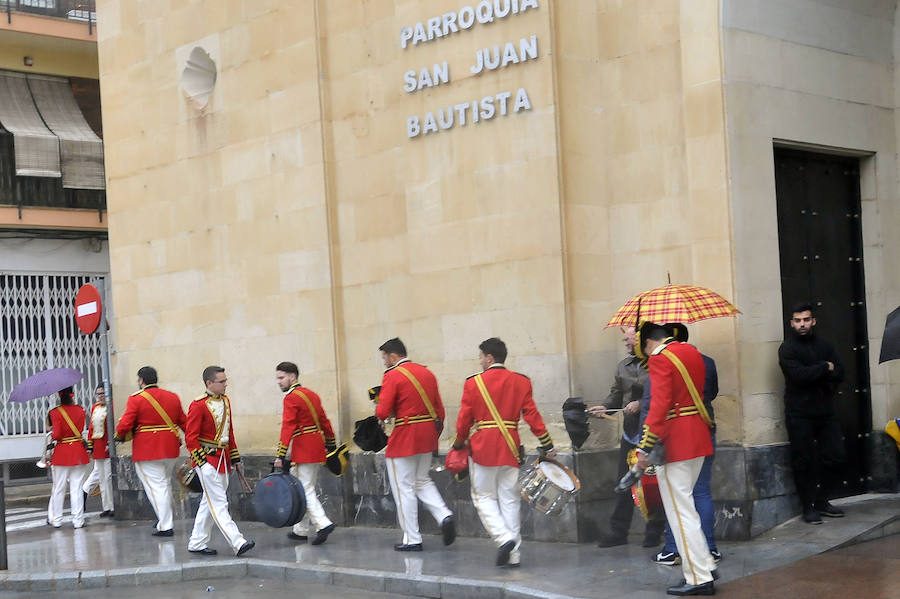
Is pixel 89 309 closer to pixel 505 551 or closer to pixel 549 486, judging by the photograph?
pixel 549 486

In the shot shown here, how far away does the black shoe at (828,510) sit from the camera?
32.7 feet

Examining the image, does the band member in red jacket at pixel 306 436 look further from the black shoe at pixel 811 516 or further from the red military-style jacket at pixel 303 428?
the black shoe at pixel 811 516

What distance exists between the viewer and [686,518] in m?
7.84

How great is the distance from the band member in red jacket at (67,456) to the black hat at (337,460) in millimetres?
4706

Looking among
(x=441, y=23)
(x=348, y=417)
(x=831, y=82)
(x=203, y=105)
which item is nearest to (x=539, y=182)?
(x=441, y=23)

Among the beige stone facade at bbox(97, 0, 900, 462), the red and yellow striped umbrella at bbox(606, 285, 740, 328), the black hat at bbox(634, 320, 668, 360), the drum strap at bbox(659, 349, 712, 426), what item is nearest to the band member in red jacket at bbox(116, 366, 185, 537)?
the beige stone facade at bbox(97, 0, 900, 462)


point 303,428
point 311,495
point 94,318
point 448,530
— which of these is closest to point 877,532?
point 448,530

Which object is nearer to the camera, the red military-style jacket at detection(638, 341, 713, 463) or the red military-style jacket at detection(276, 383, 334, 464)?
the red military-style jacket at detection(638, 341, 713, 463)

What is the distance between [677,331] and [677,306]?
0.77ft

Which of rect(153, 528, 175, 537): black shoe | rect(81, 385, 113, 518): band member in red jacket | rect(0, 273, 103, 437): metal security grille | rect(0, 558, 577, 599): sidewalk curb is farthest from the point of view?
rect(0, 273, 103, 437): metal security grille

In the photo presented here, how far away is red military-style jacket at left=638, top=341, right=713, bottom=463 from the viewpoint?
7824 millimetres

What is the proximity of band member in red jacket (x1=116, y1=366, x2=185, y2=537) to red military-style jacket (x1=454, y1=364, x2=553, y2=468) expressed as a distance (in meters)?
4.44

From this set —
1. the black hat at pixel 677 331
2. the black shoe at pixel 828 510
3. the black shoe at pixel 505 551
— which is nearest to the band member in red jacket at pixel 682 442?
the black hat at pixel 677 331

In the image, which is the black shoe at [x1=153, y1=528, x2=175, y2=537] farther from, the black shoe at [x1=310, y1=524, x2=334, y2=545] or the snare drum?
the snare drum
